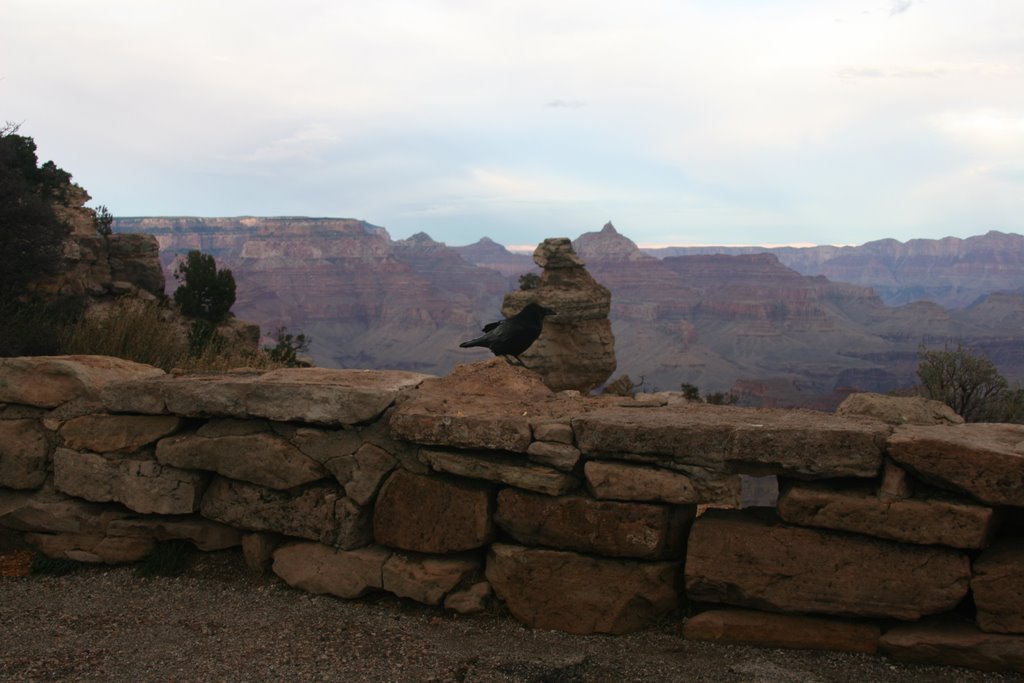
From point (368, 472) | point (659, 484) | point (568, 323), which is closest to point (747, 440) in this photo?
point (659, 484)

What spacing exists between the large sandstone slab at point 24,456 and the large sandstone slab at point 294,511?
137cm

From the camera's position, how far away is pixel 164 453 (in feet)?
17.9

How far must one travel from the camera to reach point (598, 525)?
459 centimetres

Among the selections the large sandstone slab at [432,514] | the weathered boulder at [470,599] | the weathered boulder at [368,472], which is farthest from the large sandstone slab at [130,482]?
the weathered boulder at [470,599]

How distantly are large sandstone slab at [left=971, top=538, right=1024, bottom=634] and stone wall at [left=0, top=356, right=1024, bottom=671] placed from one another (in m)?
0.01

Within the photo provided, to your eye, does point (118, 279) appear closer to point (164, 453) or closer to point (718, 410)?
point (164, 453)

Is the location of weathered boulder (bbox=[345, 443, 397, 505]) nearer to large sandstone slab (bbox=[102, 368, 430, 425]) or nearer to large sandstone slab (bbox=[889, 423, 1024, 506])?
large sandstone slab (bbox=[102, 368, 430, 425])

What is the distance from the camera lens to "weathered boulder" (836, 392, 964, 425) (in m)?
4.71

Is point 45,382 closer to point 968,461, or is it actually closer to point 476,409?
point 476,409

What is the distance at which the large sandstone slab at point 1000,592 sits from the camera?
3.93m

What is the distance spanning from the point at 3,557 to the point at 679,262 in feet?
454

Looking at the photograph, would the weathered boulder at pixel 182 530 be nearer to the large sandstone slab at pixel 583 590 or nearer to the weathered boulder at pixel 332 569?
the weathered boulder at pixel 332 569

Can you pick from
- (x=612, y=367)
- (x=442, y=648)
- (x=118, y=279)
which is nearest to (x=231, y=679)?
(x=442, y=648)

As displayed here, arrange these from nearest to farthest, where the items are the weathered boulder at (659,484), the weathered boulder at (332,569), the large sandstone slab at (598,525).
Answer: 1. the weathered boulder at (659,484)
2. the large sandstone slab at (598,525)
3. the weathered boulder at (332,569)
